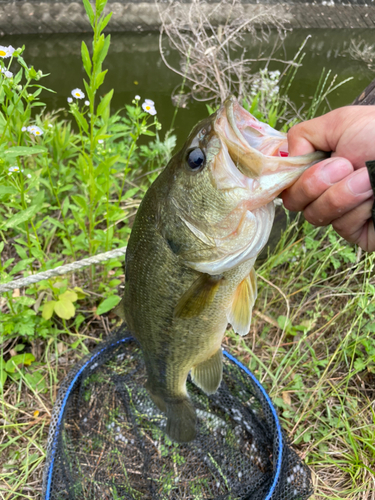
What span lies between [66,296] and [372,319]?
2.28 m

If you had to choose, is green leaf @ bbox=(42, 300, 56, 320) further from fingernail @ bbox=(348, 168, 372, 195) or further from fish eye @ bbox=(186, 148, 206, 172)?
fingernail @ bbox=(348, 168, 372, 195)

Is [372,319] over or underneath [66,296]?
over

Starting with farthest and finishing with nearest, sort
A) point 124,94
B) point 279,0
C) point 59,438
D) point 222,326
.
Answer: point 279,0 < point 124,94 < point 59,438 < point 222,326

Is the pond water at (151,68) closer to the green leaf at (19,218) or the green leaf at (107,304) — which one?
the green leaf at (107,304)

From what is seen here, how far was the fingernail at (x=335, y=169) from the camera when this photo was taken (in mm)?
1335

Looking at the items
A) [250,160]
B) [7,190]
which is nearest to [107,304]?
[7,190]

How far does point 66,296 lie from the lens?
2.68 m

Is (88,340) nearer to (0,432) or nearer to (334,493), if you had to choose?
(0,432)

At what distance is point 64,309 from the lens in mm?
2598

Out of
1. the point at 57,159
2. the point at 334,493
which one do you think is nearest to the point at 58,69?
the point at 57,159

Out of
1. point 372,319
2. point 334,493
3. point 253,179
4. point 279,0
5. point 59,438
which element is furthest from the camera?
point 279,0

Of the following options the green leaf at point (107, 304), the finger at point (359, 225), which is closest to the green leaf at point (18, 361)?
the green leaf at point (107, 304)

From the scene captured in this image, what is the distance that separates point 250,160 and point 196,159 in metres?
0.24

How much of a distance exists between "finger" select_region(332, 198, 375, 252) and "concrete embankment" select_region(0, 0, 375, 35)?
1124 cm
